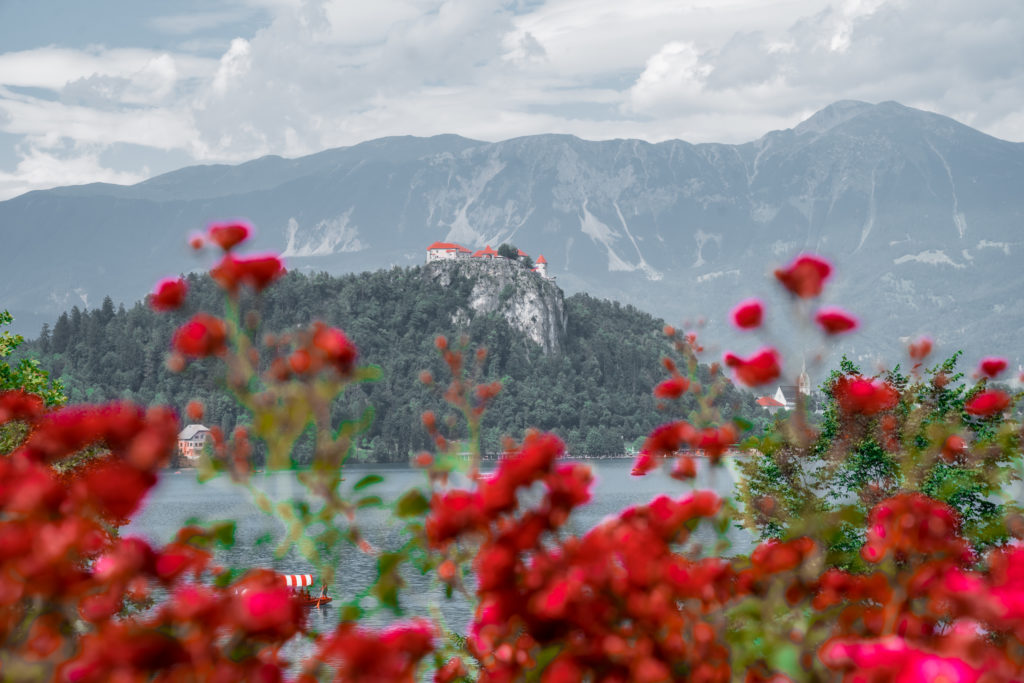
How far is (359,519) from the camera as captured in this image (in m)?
102

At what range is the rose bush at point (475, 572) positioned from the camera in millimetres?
2410

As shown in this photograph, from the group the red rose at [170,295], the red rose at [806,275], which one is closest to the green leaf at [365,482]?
the red rose at [170,295]

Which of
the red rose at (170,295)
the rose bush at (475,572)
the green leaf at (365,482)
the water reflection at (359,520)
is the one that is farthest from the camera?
the water reflection at (359,520)

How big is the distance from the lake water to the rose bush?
0.16 m

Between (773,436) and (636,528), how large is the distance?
2963 millimetres

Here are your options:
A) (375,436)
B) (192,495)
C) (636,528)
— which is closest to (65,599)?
(636,528)

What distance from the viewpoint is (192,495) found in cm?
16562

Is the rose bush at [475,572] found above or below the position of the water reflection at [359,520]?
above

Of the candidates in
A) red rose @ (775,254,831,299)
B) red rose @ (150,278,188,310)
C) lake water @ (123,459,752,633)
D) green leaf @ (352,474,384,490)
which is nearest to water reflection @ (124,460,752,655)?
lake water @ (123,459,752,633)

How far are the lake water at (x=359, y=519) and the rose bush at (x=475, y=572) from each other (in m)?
0.16

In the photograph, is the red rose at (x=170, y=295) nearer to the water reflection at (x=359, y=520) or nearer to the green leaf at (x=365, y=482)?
the water reflection at (x=359, y=520)

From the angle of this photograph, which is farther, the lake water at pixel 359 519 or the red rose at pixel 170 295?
the lake water at pixel 359 519

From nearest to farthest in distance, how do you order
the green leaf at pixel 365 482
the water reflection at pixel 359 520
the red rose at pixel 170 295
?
the green leaf at pixel 365 482, the red rose at pixel 170 295, the water reflection at pixel 359 520

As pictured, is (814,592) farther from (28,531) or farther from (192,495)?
(192,495)
